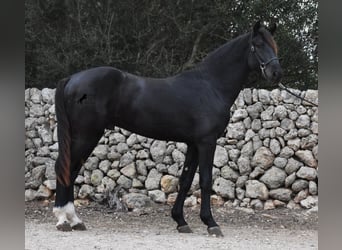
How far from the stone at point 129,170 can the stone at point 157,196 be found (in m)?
0.25

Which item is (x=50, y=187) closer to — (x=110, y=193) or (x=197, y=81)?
(x=110, y=193)

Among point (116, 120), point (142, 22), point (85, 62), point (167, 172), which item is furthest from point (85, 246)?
point (142, 22)

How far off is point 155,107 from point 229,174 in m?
1.68

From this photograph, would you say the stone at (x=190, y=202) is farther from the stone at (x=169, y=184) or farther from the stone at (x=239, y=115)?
the stone at (x=239, y=115)

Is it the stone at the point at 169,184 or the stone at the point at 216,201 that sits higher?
the stone at the point at 169,184

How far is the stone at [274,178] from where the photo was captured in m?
4.20

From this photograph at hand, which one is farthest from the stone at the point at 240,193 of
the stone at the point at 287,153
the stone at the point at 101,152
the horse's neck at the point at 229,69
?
the horse's neck at the point at 229,69

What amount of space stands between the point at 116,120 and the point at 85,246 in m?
0.89

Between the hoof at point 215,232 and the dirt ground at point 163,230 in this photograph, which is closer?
the dirt ground at point 163,230

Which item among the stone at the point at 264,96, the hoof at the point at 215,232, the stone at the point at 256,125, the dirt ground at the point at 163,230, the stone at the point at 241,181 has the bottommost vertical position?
the dirt ground at the point at 163,230

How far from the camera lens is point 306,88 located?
4.51 m

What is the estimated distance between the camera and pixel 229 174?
168 inches

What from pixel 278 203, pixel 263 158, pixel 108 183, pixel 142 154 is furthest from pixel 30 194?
pixel 278 203

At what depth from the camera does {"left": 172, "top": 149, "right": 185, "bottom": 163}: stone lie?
429 centimetres
